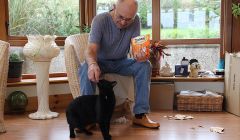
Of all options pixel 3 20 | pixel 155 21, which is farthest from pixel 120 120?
pixel 3 20

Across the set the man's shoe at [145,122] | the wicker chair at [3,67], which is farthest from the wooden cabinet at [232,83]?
the wicker chair at [3,67]

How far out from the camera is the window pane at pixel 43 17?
10.2ft

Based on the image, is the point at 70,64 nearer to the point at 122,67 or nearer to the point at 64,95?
the point at 122,67

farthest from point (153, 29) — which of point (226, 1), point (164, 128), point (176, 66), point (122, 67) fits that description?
point (164, 128)

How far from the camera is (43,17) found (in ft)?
10.6

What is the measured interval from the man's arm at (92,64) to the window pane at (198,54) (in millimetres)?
1330

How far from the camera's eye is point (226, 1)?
3.22m

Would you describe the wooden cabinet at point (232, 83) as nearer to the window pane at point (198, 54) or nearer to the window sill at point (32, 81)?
the window pane at point (198, 54)

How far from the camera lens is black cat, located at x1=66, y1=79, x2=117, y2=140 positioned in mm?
1996

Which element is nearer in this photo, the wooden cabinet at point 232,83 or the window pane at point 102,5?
the wooden cabinet at point 232,83

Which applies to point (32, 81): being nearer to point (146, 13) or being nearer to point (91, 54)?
point (91, 54)

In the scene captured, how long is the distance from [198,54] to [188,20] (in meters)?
0.37

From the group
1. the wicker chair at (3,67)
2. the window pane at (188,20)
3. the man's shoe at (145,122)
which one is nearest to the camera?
the wicker chair at (3,67)

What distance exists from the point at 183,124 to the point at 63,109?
1203mm
